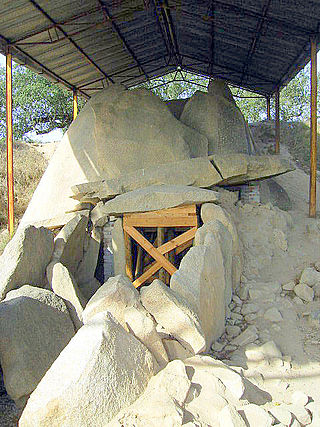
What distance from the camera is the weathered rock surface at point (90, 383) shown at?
2877 millimetres

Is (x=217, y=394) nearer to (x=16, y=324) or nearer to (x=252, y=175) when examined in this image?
(x=16, y=324)

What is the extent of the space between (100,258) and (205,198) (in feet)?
10.2

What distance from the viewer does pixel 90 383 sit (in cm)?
295

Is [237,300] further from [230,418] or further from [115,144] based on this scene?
[115,144]

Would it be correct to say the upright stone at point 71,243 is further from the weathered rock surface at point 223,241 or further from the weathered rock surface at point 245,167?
the weathered rock surface at point 245,167

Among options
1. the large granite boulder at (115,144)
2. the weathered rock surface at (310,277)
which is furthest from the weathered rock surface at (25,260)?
the weathered rock surface at (310,277)

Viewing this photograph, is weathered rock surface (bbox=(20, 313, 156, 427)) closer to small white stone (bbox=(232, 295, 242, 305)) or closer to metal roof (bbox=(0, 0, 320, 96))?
small white stone (bbox=(232, 295, 242, 305))

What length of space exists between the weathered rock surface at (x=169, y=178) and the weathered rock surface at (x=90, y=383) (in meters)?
5.04

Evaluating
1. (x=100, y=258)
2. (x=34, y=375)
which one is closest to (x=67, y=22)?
(x=100, y=258)

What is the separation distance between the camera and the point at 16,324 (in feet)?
15.9

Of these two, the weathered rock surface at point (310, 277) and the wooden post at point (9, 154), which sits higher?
the wooden post at point (9, 154)

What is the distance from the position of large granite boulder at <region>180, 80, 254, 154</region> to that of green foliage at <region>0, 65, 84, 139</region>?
1323 cm

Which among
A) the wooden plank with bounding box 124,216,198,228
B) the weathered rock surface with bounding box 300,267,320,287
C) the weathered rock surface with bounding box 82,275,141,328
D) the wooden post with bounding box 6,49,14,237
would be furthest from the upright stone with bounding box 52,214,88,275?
the weathered rock surface with bounding box 300,267,320,287

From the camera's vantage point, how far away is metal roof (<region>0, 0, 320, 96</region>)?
30.2ft
